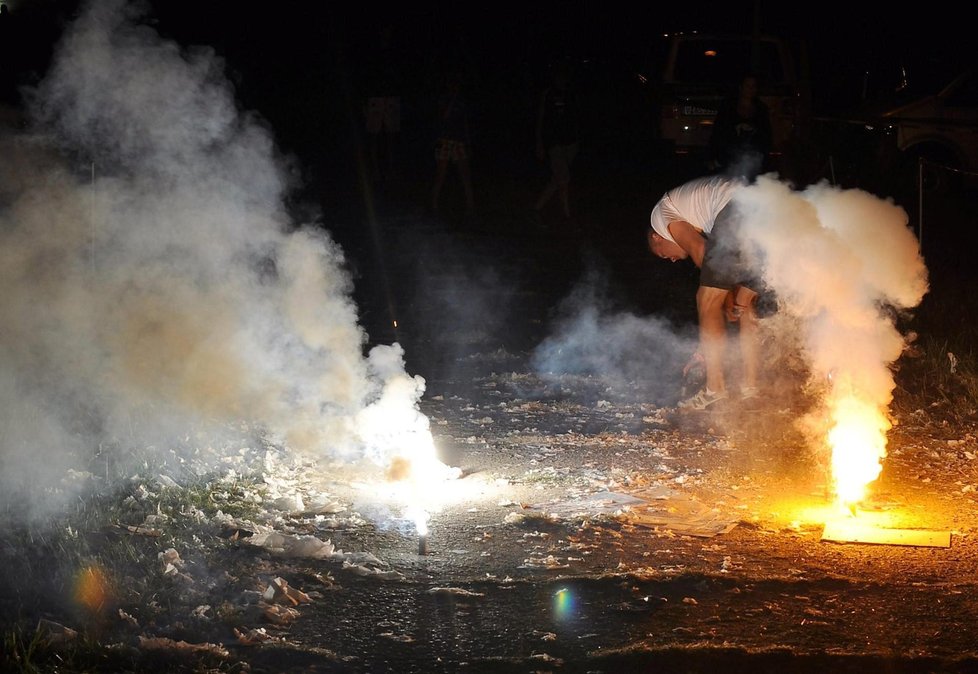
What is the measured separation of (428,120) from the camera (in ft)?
80.7

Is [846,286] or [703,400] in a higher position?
[846,286]

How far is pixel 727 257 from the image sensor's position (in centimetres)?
763

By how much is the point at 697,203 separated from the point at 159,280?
3.68 metres

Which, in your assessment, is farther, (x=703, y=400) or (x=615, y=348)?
(x=615, y=348)

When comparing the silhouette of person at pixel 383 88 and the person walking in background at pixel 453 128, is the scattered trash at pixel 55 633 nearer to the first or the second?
the person walking in background at pixel 453 128

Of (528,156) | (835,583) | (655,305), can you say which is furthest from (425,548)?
(528,156)

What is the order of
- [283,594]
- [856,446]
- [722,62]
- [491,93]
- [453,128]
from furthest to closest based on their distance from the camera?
[491,93], [722,62], [453,128], [856,446], [283,594]

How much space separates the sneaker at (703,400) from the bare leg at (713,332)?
4cm

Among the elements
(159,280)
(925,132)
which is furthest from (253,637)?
(925,132)

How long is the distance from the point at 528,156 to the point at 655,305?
37.5 feet

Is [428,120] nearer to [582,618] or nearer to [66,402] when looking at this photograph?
[66,402]

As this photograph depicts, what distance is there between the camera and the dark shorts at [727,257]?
24.5 ft

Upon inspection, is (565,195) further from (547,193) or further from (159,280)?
(159,280)

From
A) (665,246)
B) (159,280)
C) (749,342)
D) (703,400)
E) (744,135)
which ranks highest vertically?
(744,135)
